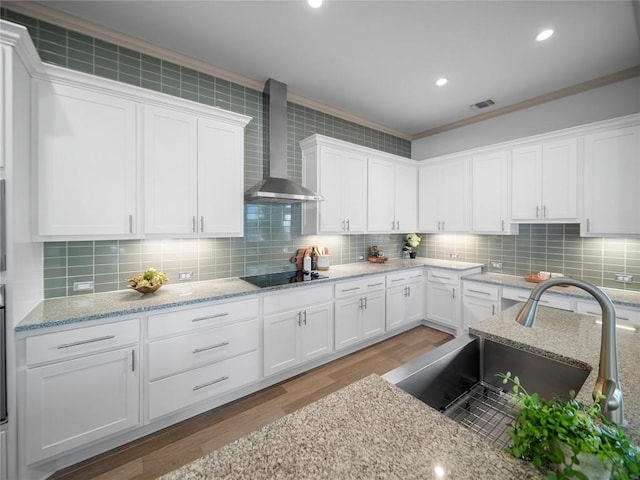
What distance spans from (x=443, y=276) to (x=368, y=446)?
340 centimetres

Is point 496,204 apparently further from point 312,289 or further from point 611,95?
point 312,289

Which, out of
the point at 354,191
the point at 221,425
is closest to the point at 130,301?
the point at 221,425

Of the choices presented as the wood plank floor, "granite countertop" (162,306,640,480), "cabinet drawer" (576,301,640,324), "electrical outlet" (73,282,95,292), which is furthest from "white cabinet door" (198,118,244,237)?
"cabinet drawer" (576,301,640,324)

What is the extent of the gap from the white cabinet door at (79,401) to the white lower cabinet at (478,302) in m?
3.46

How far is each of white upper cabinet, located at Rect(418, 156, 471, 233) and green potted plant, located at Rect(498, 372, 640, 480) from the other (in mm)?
3513

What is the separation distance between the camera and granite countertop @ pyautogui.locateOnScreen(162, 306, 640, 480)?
64 centimetres

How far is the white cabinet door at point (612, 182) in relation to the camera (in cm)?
257

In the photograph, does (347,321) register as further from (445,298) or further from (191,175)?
(191,175)

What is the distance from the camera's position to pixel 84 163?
1963 millimetres

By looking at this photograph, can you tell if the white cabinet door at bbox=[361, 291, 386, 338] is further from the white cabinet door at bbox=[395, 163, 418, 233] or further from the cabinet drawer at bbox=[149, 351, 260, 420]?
the cabinet drawer at bbox=[149, 351, 260, 420]

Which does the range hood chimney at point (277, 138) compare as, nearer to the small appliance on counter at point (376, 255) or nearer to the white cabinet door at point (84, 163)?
the white cabinet door at point (84, 163)

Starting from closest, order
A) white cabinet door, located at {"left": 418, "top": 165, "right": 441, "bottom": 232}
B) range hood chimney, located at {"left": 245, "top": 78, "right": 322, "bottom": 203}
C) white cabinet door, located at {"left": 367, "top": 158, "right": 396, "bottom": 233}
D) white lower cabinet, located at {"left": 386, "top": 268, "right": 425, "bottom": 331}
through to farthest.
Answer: range hood chimney, located at {"left": 245, "top": 78, "right": 322, "bottom": 203} → white lower cabinet, located at {"left": 386, "top": 268, "right": 425, "bottom": 331} → white cabinet door, located at {"left": 367, "top": 158, "right": 396, "bottom": 233} → white cabinet door, located at {"left": 418, "top": 165, "right": 441, "bottom": 232}

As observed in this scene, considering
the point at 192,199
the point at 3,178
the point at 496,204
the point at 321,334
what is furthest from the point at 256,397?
the point at 496,204

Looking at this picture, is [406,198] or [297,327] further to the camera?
[406,198]
